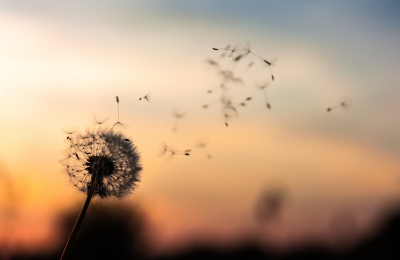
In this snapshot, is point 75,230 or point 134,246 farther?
point 134,246

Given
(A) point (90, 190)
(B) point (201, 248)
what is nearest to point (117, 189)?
(A) point (90, 190)

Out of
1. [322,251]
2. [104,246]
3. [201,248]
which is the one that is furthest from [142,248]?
[104,246]

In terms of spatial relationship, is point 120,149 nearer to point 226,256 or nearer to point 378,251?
point 378,251

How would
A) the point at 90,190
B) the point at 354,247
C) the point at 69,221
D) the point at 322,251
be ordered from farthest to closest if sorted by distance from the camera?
the point at 69,221
the point at 322,251
the point at 354,247
the point at 90,190

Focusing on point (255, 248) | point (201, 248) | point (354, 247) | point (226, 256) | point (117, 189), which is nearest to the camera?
point (117, 189)

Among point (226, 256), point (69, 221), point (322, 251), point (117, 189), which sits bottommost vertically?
point (69, 221)

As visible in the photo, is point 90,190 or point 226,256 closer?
point 90,190

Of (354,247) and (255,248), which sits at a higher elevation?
(354,247)

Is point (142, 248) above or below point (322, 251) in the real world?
below

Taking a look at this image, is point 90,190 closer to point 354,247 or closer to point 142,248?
point 354,247
